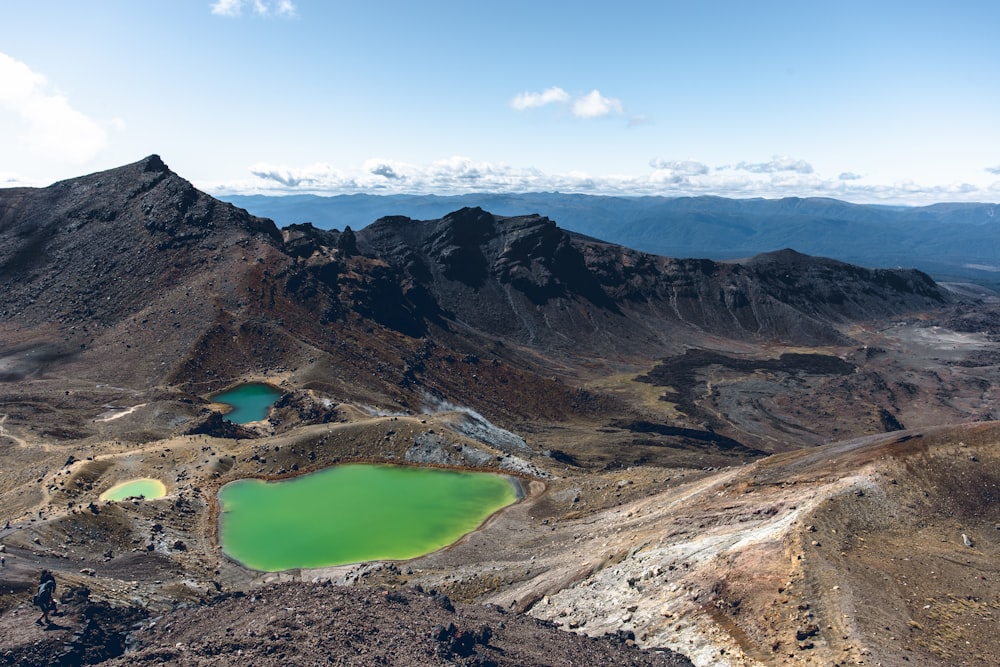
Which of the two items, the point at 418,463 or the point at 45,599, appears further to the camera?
the point at 418,463

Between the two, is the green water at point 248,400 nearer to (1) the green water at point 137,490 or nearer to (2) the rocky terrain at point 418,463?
(2) the rocky terrain at point 418,463

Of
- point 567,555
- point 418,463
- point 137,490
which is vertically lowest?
point 418,463

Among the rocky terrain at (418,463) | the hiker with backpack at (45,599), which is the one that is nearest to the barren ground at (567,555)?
the rocky terrain at (418,463)

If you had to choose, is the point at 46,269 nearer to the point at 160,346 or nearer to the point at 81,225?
the point at 81,225

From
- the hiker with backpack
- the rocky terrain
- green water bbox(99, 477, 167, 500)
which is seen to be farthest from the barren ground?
green water bbox(99, 477, 167, 500)

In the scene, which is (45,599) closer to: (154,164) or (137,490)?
(137,490)

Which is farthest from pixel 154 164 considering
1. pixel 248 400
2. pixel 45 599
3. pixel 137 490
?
pixel 45 599

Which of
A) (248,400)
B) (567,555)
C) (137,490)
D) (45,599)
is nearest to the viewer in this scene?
(45,599)
